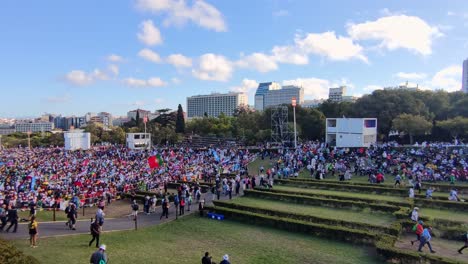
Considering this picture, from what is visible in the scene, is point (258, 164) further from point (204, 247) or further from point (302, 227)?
point (204, 247)

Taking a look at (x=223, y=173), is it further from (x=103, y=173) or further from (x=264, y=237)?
(x=264, y=237)

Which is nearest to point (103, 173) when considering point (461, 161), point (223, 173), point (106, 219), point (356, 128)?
point (223, 173)

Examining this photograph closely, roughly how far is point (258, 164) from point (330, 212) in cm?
1964

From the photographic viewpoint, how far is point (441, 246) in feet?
47.6

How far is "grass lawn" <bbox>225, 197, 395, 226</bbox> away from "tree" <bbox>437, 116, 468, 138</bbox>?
31.7 m

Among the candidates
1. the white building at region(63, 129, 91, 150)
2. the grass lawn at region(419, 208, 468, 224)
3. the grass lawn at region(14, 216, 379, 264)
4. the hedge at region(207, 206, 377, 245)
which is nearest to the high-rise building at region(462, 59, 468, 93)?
the white building at region(63, 129, 91, 150)

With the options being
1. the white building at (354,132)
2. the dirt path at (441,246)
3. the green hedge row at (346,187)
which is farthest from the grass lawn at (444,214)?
the white building at (354,132)

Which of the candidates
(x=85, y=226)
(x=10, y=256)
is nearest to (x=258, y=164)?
(x=85, y=226)

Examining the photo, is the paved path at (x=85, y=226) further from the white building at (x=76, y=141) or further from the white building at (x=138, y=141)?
the white building at (x=76, y=141)

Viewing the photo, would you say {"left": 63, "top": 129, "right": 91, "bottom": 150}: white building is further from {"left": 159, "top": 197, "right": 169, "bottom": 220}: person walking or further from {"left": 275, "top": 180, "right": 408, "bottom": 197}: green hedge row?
{"left": 159, "top": 197, "right": 169, "bottom": 220}: person walking

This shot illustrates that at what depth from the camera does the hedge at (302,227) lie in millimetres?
15047

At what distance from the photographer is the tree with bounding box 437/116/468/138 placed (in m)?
43.7

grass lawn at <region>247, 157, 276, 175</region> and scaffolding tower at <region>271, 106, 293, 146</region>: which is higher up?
scaffolding tower at <region>271, 106, 293, 146</region>

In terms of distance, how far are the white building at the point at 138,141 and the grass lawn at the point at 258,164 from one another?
1158 inches
